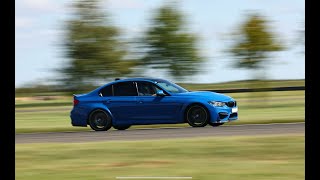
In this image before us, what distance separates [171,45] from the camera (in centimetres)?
4253

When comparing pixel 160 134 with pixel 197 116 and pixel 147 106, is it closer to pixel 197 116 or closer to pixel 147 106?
pixel 197 116

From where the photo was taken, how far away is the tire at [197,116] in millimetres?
18188

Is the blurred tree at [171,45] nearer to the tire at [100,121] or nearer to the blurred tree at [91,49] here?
the blurred tree at [91,49]

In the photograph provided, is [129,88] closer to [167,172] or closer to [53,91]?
[167,172]

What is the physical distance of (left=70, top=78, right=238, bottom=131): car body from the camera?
59.8 feet

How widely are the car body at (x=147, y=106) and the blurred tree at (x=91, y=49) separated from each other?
71.0 ft

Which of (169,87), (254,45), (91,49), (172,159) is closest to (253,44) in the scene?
(254,45)

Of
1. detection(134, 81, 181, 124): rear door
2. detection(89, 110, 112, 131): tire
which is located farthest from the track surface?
detection(89, 110, 112, 131): tire

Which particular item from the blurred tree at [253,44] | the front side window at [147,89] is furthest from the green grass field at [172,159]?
the blurred tree at [253,44]

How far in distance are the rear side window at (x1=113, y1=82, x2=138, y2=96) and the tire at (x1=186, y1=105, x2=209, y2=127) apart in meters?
1.62

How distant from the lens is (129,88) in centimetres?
1898

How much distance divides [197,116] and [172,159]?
23.2ft
